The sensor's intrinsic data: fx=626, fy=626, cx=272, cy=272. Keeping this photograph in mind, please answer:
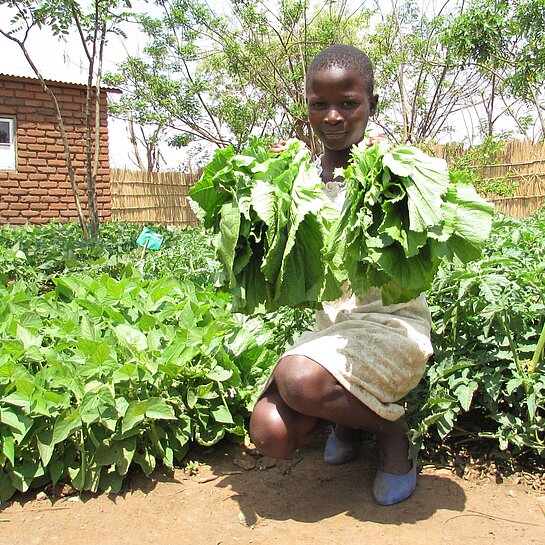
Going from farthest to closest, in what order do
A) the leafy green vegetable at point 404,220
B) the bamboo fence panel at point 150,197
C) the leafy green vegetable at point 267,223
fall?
the bamboo fence panel at point 150,197
the leafy green vegetable at point 267,223
the leafy green vegetable at point 404,220

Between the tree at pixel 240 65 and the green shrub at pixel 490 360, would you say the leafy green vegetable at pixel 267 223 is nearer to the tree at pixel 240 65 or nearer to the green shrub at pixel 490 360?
the green shrub at pixel 490 360

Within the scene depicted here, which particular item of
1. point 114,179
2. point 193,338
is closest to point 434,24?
point 114,179

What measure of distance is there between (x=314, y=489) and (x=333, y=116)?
128 centimetres

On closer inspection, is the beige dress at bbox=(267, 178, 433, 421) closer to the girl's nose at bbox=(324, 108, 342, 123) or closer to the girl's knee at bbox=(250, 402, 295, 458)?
the girl's knee at bbox=(250, 402, 295, 458)

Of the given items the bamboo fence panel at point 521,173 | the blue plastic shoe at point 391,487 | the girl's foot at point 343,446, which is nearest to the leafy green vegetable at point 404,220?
the blue plastic shoe at point 391,487

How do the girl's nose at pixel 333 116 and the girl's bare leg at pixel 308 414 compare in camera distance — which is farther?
the girl's nose at pixel 333 116

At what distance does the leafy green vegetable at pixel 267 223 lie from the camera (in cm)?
167

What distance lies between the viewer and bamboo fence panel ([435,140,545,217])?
33.8 ft

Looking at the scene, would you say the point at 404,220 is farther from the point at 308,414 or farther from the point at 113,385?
the point at 113,385

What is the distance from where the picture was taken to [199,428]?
2.42 m

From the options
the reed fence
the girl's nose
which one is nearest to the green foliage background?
the girl's nose

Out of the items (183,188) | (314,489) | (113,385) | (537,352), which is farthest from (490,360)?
(183,188)

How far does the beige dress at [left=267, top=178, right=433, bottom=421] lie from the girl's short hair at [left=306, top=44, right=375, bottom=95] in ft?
2.43

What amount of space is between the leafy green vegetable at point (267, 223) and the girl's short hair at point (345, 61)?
441 millimetres
